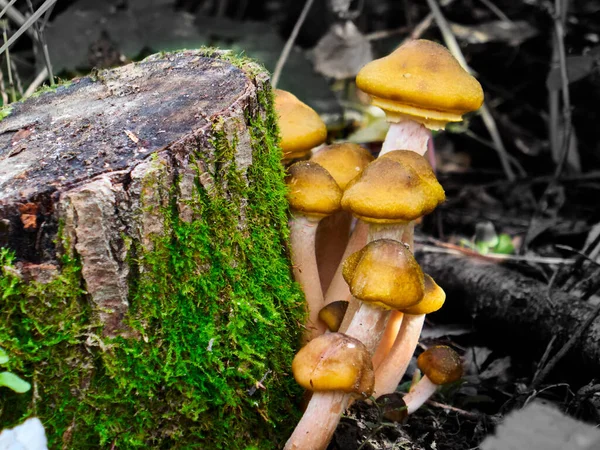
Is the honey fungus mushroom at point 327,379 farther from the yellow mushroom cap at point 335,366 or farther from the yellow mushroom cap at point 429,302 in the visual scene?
the yellow mushroom cap at point 429,302

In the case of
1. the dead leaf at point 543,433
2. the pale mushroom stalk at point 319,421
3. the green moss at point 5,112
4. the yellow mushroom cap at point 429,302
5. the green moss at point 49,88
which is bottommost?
the pale mushroom stalk at point 319,421

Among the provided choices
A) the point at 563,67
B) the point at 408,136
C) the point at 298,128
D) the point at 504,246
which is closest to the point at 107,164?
the point at 298,128

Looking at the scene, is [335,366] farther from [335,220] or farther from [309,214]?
[335,220]

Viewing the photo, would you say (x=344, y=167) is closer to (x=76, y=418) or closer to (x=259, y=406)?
(x=259, y=406)

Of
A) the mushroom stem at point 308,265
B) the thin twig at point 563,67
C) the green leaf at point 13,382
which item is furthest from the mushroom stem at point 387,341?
the thin twig at point 563,67

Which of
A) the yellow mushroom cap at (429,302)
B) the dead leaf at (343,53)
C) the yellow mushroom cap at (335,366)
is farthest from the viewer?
the dead leaf at (343,53)

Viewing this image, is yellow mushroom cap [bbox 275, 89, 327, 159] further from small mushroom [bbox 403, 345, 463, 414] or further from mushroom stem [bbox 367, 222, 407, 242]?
small mushroom [bbox 403, 345, 463, 414]
